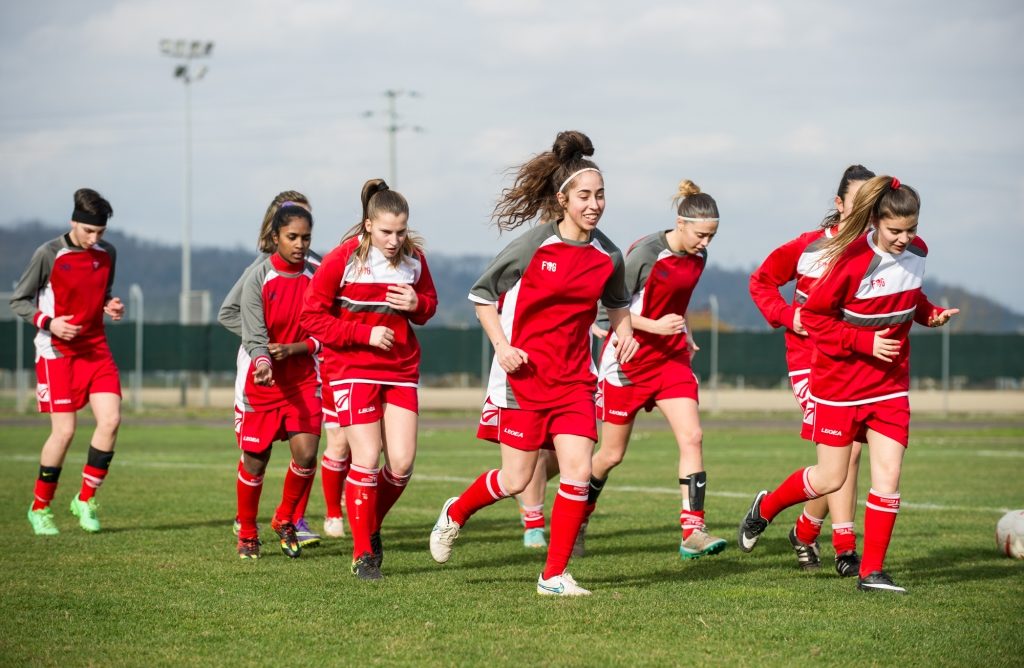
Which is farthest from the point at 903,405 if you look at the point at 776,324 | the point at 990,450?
the point at 990,450

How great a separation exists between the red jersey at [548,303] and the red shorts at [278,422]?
1.83 meters

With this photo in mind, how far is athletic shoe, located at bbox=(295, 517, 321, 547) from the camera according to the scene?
783 cm

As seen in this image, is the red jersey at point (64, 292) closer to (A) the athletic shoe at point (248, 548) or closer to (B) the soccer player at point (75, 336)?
(B) the soccer player at point (75, 336)

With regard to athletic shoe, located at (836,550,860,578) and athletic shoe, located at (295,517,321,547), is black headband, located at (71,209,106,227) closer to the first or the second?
athletic shoe, located at (295,517,321,547)

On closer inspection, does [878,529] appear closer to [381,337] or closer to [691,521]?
[691,521]

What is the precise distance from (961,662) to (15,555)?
522cm

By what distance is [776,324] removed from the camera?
23.0 ft

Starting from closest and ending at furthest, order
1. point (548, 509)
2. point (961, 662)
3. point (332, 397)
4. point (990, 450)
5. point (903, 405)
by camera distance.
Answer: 1. point (961, 662)
2. point (903, 405)
3. point (332, 397)
4. point (548, 509)
5. point (990, 450)

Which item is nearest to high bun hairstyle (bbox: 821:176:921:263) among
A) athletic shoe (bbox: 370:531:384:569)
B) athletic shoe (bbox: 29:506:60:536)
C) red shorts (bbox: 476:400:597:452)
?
red shorts (bbox: 476:400:597:452)

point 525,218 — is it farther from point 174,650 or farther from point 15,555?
point 15,555

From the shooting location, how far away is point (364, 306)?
22.0 feet

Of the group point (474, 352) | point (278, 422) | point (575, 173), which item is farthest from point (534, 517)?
point (474, 352)

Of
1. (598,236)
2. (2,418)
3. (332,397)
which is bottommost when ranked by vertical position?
(2,418)

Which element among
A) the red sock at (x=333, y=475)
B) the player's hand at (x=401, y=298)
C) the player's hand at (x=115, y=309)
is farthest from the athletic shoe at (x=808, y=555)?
the player's hand at (x=115, y=309)
